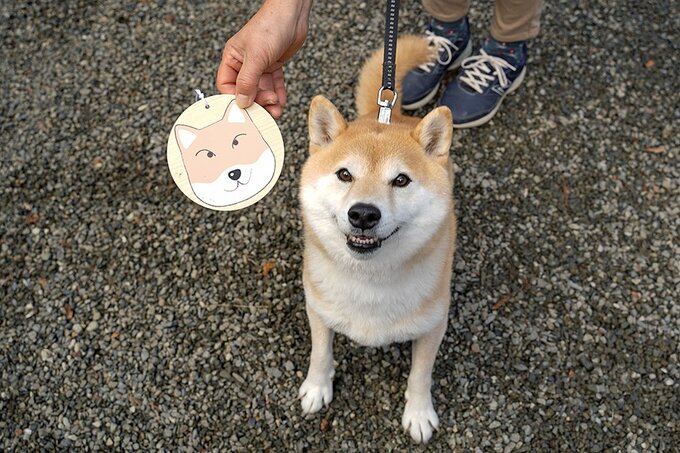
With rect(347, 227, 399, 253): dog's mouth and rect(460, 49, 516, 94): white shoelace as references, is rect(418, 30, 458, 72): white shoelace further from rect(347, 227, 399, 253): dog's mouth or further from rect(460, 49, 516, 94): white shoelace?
rect(347, 227, 399, 253): dog's mouth

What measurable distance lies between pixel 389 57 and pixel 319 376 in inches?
53.9

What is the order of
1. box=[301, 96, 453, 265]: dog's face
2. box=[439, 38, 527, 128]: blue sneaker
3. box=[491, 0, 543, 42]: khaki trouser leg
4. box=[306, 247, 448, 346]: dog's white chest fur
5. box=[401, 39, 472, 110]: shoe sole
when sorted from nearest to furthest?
1. box=[301, 96, 453, 265]: dog's face
2. box=[306, 247, 448, 346]: dog's white chest fur
3. box=[491, 0, 543, 42]: khaki trouser leg
4. box=[439, 38, 527, 128]: blue sneaker
5. box=[401, 39, 472, 110]: shoe sole

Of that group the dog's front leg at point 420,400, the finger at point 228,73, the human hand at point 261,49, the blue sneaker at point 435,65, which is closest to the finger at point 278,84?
the human hand at point 261,49

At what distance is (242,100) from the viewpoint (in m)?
2.10

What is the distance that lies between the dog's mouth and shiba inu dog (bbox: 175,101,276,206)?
38 cm

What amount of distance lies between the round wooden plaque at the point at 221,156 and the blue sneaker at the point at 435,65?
162 centimetres

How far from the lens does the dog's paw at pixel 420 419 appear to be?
2555 millimetres

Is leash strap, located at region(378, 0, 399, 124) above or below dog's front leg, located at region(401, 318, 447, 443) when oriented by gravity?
above

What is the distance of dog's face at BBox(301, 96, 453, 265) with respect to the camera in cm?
196

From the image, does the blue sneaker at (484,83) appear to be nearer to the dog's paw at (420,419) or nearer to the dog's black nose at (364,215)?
the dog's paw at (420,419)

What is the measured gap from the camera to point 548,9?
398 cm

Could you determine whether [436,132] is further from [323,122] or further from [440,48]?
[440,48]

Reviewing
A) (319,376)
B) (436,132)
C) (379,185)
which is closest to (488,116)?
(436,132)

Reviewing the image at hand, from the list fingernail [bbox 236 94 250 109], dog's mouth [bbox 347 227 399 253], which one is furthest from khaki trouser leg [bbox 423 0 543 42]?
dog's mouth [bbox 347 227 399 253]
